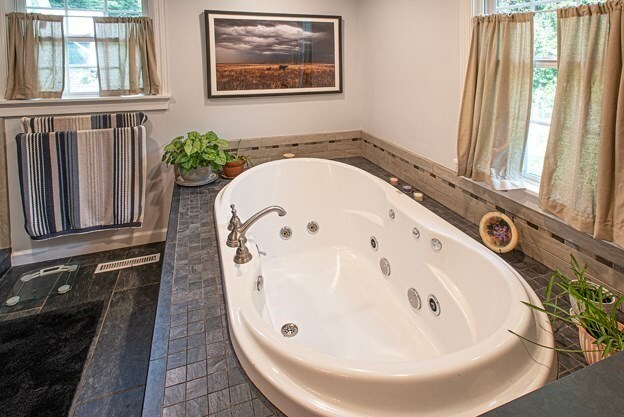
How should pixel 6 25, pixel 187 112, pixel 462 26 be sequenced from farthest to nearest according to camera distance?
pixel 187 112, pixel 6 25, pixel 462 26

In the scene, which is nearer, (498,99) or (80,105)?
(498,99)

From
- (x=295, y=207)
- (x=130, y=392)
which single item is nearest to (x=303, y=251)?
(x=295, y=207)

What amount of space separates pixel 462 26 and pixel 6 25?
3025 mm

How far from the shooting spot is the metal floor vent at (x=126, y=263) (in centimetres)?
310

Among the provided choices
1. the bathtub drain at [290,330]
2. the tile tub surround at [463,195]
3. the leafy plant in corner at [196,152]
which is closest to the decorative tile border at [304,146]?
the tile tub surround at [463,195]

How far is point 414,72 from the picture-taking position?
2816 mm

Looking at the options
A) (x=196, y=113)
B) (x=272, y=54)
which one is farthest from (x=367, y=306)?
(x=272, y=54)

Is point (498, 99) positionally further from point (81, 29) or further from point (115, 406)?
point (81, 29)

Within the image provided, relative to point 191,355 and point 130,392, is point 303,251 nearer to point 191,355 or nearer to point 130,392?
point 130,392

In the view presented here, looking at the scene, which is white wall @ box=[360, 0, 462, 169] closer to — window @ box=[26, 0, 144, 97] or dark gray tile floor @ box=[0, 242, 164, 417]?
window @ box=[26, 0, 144, 97]

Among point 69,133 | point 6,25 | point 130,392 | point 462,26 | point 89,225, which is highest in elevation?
point 6,25

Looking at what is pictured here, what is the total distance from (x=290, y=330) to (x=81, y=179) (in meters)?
2.06

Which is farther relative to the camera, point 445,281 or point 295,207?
point 295,207

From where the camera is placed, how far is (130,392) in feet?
6.27
